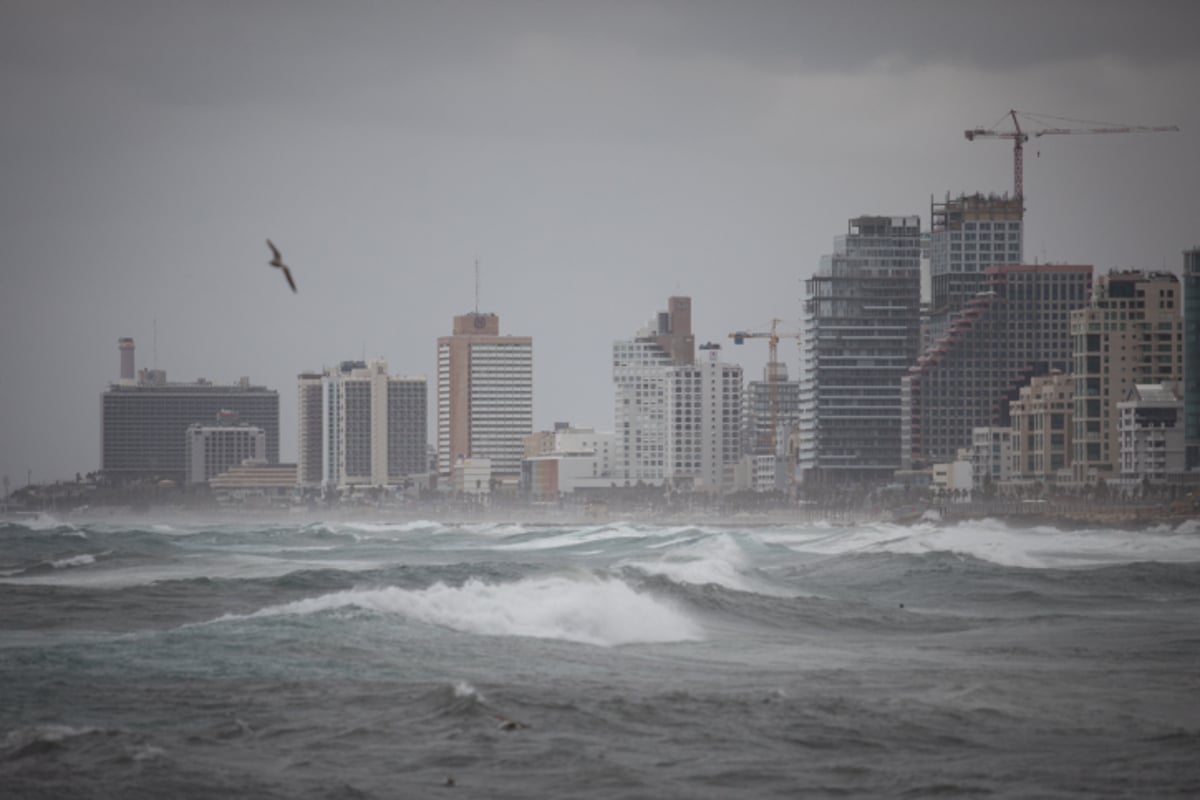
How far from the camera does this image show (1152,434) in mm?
193750

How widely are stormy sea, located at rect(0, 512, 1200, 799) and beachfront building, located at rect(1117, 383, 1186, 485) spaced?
14075cm

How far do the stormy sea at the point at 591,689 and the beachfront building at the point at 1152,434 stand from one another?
14075cm

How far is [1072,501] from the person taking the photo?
7387 inches

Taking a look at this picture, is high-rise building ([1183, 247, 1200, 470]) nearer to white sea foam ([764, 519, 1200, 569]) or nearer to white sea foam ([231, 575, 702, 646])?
white sea foam ([764, 519, 1200, 569])

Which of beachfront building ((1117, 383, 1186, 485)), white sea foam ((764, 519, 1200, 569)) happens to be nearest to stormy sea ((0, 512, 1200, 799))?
white sea foam ((764, 519, 1200, 569))

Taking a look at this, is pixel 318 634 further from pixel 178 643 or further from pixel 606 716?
pixel 606 716

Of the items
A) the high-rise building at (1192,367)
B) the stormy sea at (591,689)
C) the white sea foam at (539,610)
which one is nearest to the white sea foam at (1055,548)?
the stormy sea at (591,689)

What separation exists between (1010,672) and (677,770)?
12.3m

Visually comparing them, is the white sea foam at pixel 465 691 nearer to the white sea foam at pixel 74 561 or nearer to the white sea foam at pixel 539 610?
the white sea foam at pixel 539 610

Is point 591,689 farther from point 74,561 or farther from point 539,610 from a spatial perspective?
point 74,561

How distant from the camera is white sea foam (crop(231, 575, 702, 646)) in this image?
41.2 metres

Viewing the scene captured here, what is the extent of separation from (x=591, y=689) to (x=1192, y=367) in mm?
173606

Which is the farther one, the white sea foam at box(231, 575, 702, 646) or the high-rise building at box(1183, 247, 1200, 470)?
the high-rise building at box(1183, 247, 1200, 470)

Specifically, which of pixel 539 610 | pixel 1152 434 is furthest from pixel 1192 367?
pixel 539 610
